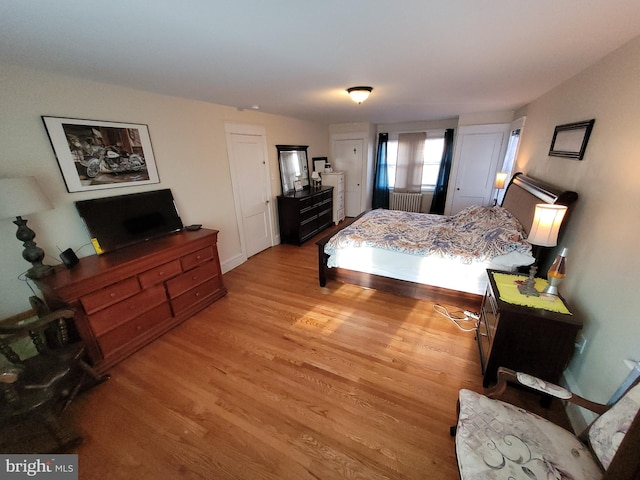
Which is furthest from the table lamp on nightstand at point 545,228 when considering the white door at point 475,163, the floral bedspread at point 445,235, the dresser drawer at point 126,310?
the white door at point 475,163

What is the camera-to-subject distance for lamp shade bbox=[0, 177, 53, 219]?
1517 millimetres

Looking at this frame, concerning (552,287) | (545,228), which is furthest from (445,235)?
(552,287)

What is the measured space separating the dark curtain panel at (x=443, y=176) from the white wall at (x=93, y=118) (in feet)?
12.7

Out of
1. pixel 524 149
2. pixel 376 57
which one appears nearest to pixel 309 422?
pixel 376 57

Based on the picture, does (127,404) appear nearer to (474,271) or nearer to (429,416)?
(429,416)

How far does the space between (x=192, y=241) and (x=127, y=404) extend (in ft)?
4.50

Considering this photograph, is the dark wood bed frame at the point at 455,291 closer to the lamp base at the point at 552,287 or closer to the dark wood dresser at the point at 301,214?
the lamp base at the point at 552,287

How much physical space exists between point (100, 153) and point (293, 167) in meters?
2.95

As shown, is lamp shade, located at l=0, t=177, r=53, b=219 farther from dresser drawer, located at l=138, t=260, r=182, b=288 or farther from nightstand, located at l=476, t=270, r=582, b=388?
nightstand, located at l=476, t=270, r=582, b=388

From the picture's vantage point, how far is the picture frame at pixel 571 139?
1.80 metres

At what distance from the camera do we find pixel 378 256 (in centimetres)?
270

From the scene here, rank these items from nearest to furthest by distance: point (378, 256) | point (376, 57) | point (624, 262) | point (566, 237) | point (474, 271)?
point (624, 262) → point (376, 57) → point (566, 237) → point (474, 271) → point (378, 256)

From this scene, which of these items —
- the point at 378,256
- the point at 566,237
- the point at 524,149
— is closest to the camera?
the point at 566,237

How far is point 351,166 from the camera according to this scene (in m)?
5.72
